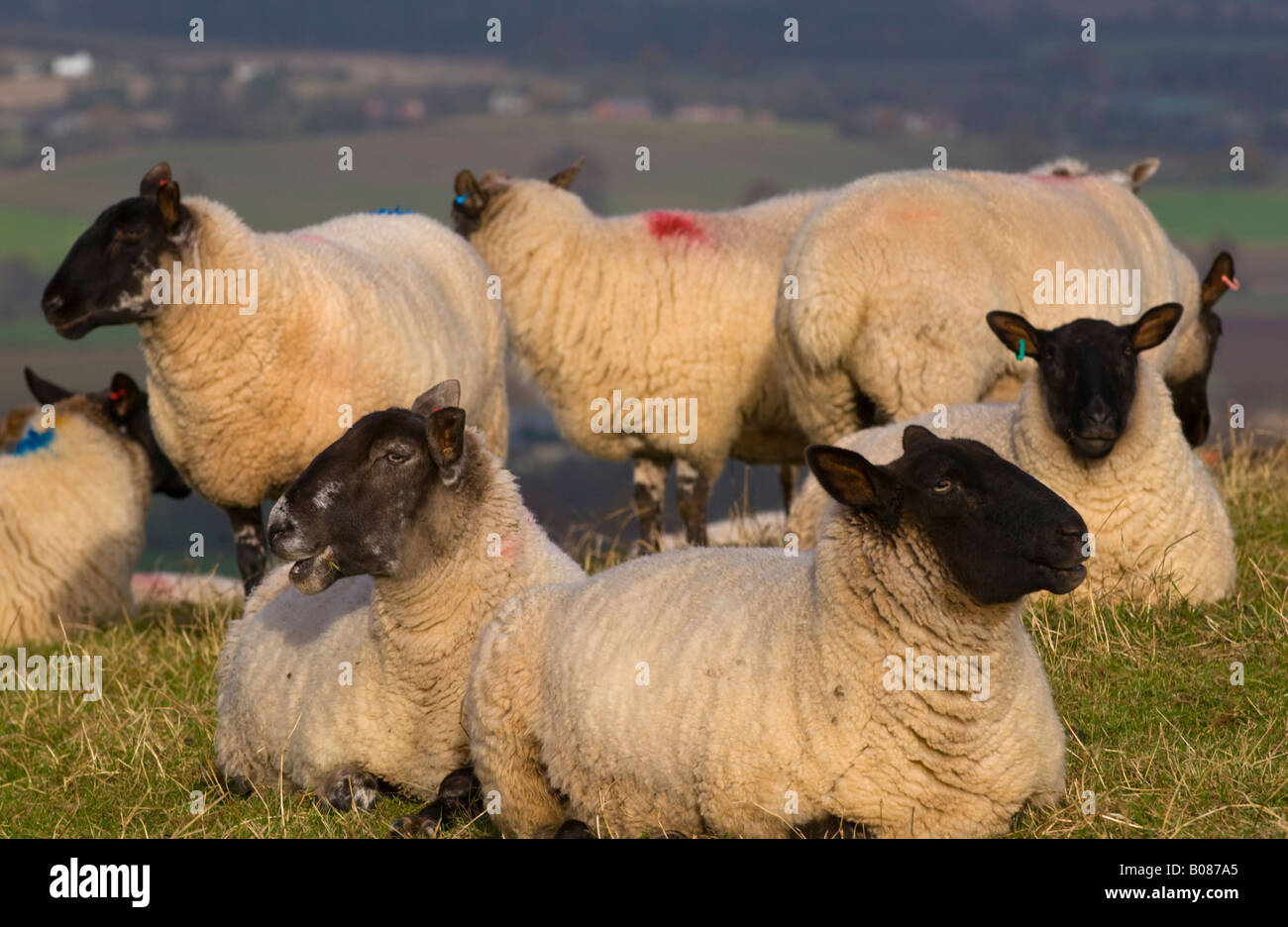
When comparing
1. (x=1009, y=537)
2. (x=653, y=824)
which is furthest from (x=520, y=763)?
(x=1009, y=537)

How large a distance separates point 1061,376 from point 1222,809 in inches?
91.7

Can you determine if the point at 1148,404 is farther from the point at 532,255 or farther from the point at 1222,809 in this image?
the point at 532,255

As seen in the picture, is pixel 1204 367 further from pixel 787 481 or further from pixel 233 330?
pixel 233 330

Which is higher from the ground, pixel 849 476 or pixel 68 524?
pixel 849 476

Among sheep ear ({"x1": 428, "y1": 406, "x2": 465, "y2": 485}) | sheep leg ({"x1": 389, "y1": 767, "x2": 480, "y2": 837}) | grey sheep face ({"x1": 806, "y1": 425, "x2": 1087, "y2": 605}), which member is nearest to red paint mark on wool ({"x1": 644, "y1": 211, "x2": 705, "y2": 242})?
sheep ear ({"x1": 428, "y1": 406, "x2": 465, "y2": 485})

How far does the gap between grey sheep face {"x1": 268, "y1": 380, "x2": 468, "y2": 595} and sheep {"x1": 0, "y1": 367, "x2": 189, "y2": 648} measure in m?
4.39

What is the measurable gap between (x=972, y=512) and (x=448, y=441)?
1.73 m

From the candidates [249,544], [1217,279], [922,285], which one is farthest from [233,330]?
[1217,279]

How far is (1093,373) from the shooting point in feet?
21.1

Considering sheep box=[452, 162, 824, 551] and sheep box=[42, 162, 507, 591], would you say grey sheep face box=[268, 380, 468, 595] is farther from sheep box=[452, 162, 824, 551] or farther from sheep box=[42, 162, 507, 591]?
sheep box=[452, 162, 824, 551]

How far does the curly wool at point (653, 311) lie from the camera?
991 cm

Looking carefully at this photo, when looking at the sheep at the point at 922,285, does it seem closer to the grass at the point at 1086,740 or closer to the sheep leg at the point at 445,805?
the grass at the point at 1086,740

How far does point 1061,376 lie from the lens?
6570 mm

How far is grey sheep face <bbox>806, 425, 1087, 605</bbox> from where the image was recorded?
4.16 m
